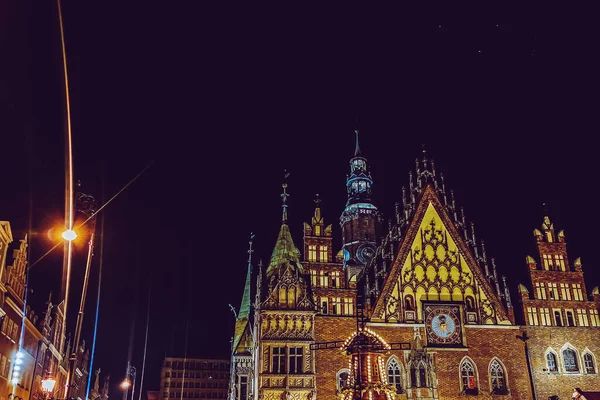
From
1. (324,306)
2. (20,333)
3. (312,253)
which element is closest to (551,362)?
(324,306)

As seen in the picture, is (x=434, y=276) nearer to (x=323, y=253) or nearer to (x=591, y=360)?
(x=323, y=253)

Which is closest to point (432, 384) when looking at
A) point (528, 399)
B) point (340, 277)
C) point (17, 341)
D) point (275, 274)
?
point (528, 399)

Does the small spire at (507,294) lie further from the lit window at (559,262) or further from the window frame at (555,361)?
the lit window at (559,262)

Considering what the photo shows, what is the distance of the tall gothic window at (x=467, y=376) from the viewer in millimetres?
36125

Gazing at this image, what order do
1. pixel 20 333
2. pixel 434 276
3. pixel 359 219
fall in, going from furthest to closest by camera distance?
1. pixel 359 219
2. pixel 434 276
3. pixel 20 333

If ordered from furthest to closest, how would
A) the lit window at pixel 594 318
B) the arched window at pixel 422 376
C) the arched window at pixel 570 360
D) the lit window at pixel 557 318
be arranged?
1. the lit window at pixel 594 318
2. the lit window at pixel 557 318
3. the arched window at pixel 570 360
4. the arched window at pixel 422 376

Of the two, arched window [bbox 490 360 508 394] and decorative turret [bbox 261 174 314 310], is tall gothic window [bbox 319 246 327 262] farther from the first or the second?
arched window [bbox 490 360 508 394]

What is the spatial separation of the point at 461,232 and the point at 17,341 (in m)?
29.9

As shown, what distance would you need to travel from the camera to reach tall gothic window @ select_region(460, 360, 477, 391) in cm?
3612

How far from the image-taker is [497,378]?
3656 cm

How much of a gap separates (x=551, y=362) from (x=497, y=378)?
3.91 meters

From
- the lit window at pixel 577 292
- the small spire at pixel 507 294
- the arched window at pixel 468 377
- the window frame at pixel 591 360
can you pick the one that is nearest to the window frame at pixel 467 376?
the arched window at pixel 468 377

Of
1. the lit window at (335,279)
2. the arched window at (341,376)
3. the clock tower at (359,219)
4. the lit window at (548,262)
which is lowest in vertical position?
the arched window at (341,376)

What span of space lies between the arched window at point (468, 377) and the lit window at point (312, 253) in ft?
38.1
